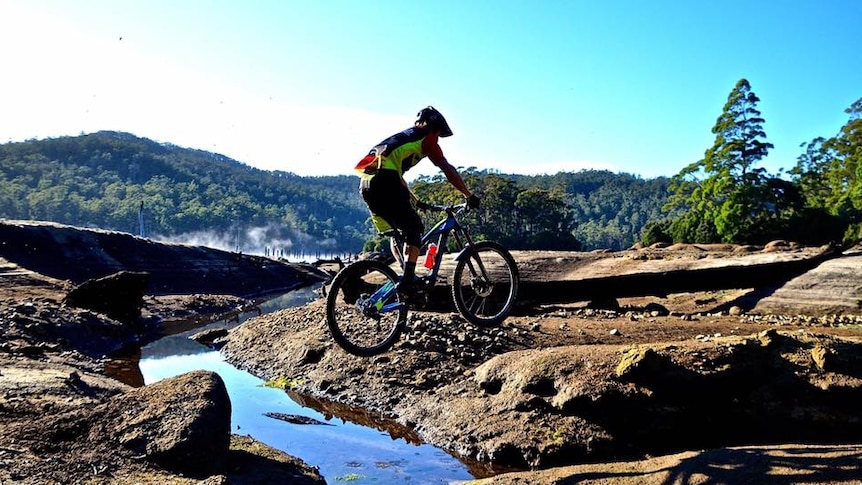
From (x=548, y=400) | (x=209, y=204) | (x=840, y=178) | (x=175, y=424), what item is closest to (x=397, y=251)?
(x=175, y=424)

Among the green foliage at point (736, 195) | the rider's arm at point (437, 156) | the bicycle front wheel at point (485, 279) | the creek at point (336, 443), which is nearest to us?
the rider's arm at point (437, 156)

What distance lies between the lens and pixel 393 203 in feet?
24.0

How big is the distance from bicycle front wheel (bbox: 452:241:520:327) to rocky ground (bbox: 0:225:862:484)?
1956mm

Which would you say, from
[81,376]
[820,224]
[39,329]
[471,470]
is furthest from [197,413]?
[820,224]

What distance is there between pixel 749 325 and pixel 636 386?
5.01m

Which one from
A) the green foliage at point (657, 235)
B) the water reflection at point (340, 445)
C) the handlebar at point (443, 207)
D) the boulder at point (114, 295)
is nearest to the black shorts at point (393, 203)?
the handlebar at point (443, 207)

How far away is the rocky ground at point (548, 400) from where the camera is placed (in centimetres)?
692

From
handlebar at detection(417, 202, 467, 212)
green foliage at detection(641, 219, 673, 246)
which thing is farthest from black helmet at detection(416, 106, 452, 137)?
green foliage at detection(641, 219, 673, 246)

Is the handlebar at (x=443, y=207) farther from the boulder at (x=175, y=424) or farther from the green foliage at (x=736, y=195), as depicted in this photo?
the green foliage at (x=736, y=195)

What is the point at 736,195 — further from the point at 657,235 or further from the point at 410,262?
the point at 410,262

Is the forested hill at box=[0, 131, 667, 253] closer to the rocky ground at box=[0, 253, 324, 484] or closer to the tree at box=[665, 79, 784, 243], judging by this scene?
the tree at box=[665, 79, 784, 243]

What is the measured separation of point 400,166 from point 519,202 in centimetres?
7486

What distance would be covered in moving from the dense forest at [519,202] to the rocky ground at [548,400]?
29.9 meters

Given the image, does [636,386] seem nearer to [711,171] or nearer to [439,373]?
[439,373]
